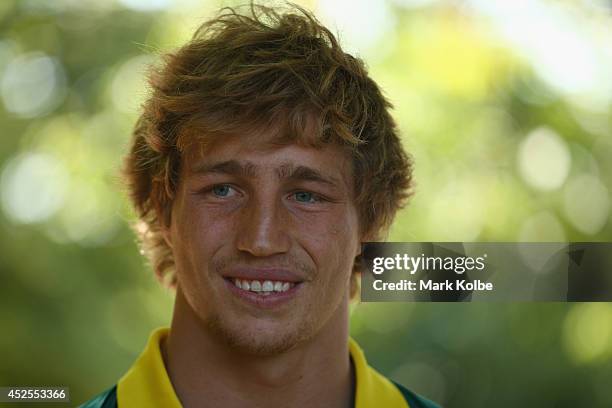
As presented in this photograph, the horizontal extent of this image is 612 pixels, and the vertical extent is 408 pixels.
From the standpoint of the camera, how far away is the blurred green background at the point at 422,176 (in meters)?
2.32

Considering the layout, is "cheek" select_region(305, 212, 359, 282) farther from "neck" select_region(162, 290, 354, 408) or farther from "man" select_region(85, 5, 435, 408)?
"neck" select_region(162, 290, 354, 408)

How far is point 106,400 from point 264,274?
1.71ft

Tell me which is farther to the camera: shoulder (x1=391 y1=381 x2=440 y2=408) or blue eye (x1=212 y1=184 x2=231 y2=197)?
shoulder (x1=391 y1=381 x2=440 y2=408)

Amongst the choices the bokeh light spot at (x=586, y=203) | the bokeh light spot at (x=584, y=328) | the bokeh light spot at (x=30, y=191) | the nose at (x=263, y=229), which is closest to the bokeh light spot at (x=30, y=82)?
the bokeh light spot at (x=30, y=191)

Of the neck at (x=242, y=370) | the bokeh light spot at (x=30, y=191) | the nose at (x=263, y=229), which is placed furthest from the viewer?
the bokeh light spot at (x=30, y=191)

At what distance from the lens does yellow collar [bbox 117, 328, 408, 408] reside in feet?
6.57

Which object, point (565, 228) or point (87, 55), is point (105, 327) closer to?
point (87, 55)

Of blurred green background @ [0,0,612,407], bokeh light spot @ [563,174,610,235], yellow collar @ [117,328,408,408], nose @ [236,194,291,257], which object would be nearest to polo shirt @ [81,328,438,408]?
yellow collar @ [117,328,408,408]

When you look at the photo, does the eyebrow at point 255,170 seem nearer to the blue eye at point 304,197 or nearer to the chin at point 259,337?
the blue eye at point 304,197

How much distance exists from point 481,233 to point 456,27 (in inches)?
22.2

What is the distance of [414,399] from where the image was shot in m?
2.24

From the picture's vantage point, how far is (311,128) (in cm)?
195

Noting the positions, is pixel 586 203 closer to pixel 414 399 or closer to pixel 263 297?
pixel 414 399

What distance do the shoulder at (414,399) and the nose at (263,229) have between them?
0.56 metres
